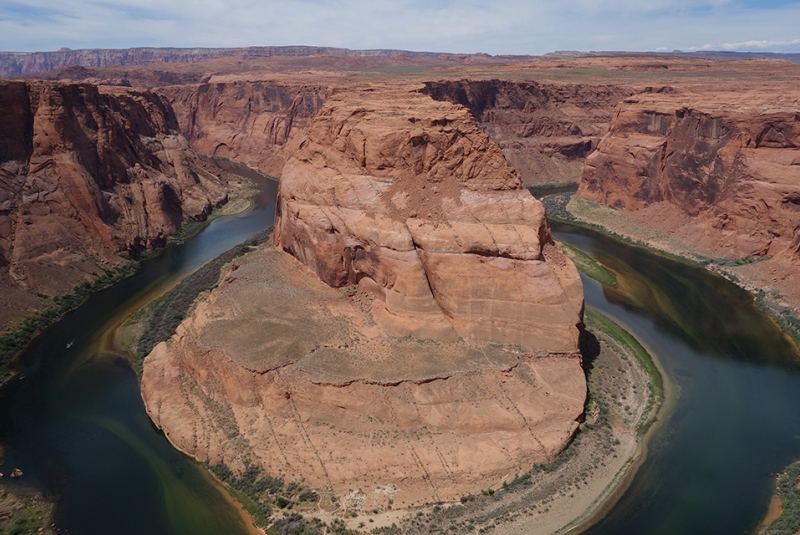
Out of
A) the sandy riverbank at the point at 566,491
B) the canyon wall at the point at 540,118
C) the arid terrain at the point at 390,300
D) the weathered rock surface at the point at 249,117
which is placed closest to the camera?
the sandy riverbank at the point at 566,491

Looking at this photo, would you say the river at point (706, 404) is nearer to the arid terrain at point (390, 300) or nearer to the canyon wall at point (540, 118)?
the arid terrain at point (390, 300)

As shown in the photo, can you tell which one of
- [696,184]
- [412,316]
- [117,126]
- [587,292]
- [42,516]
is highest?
[117,126]

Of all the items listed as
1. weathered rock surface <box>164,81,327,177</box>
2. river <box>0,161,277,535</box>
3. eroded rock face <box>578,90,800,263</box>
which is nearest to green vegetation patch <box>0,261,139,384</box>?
river <box>0,161,277,535</box>

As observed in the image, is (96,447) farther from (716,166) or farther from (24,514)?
(716,166)

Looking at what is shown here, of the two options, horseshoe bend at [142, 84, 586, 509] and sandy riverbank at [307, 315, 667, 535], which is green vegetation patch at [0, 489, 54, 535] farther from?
sandy riverbank at [307, 315, 667, 535]

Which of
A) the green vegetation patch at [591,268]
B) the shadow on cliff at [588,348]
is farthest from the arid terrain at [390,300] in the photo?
the green vegetation patch at [591,268]

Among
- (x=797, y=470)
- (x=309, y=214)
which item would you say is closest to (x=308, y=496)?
(x=309, y=214)

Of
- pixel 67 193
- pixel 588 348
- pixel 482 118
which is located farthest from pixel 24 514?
pixel 482 118

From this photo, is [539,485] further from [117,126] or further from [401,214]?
[117,126]
